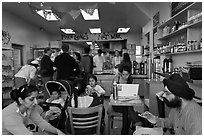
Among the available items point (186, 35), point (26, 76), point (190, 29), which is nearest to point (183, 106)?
point (190, 29)

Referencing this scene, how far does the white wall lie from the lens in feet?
18.8

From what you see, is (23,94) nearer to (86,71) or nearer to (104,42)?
(86,71)

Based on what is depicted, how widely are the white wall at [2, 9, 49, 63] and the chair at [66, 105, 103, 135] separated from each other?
151 inches

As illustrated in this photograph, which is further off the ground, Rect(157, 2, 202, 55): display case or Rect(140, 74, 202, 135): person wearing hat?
Rect(157, 2, 202, 55): display case

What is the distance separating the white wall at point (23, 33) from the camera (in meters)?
5.74

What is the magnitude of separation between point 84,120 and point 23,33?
18.1 ft

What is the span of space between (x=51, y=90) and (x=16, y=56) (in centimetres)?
367

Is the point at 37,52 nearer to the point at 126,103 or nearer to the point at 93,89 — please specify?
the point at 93,89

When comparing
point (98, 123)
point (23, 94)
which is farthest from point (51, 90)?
point (23, 94)

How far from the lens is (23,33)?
677 cm

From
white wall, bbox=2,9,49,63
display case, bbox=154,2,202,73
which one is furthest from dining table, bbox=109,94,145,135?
white wall, bbox=2,9,49,63

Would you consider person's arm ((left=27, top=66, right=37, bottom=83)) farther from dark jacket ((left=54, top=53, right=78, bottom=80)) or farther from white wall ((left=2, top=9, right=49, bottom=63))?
white wall ((left=2, top=9, right=49, bottom=63))

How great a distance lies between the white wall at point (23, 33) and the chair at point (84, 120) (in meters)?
3.84

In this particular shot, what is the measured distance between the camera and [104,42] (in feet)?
32.4
